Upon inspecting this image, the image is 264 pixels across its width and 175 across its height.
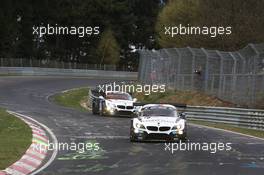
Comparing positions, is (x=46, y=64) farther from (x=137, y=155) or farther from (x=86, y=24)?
(x=137, y=155)

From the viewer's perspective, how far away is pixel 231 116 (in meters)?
26.5

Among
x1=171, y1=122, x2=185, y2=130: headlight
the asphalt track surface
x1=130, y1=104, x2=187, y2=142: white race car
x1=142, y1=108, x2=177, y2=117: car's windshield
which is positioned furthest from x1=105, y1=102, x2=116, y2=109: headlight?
x1=171, y1=122, x2=185, y2=130: headlight

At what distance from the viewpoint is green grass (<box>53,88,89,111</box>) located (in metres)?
43.3

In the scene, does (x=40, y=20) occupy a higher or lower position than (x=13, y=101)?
higher

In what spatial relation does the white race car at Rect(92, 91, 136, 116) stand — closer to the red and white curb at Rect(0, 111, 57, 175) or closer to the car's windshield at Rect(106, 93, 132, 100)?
the car's windshield at Rect(106, 93, 132, 100)

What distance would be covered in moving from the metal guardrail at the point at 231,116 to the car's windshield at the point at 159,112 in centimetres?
595

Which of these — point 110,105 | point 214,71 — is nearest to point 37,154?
point 110,105

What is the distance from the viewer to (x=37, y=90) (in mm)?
49188

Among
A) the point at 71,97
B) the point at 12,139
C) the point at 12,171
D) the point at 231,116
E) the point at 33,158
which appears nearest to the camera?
the point at 12,171

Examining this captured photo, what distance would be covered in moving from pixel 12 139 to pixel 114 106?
11844mm

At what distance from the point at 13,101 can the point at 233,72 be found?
14633mm

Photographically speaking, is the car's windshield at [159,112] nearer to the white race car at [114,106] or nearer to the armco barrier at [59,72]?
the white race car at [114,106]

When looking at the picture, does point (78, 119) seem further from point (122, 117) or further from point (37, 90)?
point (37, 90)

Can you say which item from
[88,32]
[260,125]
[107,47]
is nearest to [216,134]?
[260,125]
